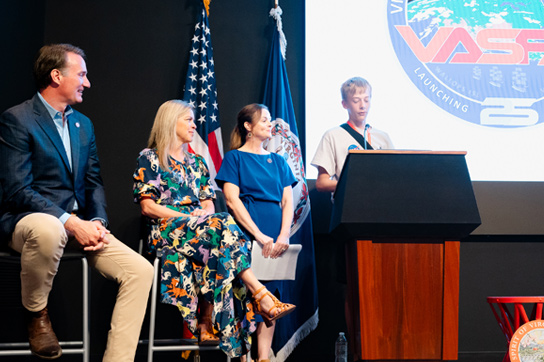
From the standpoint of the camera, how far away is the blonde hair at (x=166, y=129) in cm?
324

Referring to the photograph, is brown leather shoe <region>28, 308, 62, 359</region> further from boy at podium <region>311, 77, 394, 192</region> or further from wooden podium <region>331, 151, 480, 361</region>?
boy at podium <region>311, 77, 394, 192</region>

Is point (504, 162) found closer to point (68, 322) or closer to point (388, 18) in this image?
point (388, 18)

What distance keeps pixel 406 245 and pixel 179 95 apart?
2329mm

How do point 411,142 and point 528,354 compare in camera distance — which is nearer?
point 528,354

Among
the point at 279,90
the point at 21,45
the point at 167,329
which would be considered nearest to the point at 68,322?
the point at 167,329

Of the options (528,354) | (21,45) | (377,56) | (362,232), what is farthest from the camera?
(377,56)

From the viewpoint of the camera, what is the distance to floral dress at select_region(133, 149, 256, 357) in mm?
2758

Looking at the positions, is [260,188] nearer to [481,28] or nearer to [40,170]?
[40,170]

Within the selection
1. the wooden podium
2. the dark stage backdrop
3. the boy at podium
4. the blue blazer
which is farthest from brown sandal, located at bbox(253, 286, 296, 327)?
the dark stage backdrop

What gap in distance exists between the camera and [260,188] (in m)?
3.40

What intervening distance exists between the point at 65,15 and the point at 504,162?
330 cm

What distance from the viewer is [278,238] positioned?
3.30m

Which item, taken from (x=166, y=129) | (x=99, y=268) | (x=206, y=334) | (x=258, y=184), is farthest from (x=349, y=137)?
(x=99, y=268)

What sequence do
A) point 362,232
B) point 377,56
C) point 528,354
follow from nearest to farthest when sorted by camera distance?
point 362,232 < point 528,354 < point 377,56
